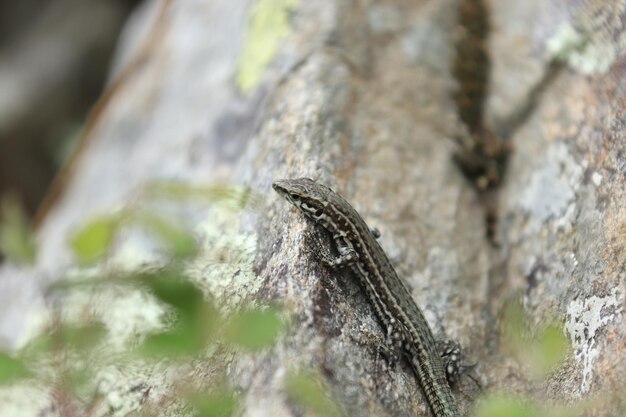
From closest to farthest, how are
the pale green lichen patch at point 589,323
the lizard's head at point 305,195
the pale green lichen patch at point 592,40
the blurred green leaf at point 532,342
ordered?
the blurred green leaf at point 532,342
the pale green lichen patch at point 589,323
the lizard's head at point 305,195
the pale green lichen patch at point 592,40

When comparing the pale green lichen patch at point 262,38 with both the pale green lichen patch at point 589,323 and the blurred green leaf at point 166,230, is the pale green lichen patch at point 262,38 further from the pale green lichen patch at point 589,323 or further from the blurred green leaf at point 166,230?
the blurred green leaf at point 166,230

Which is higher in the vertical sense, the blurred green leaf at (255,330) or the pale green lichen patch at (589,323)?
the blurred green leaf at (255,330)

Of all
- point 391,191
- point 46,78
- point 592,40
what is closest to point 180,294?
point 391,191

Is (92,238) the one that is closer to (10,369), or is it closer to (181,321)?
(10,369)

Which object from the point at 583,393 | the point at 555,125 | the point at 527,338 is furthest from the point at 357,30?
the point at 583,393

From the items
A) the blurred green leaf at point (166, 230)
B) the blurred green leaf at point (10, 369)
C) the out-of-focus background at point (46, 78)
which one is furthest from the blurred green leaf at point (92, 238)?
the out-of-focus background at point (46, 78)

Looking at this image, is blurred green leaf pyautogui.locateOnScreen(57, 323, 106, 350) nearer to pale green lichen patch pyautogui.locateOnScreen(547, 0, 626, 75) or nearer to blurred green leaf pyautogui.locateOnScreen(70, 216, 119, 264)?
blurred green leaf pyautogui.locateOnScreen(70, 216, 119, 264)
